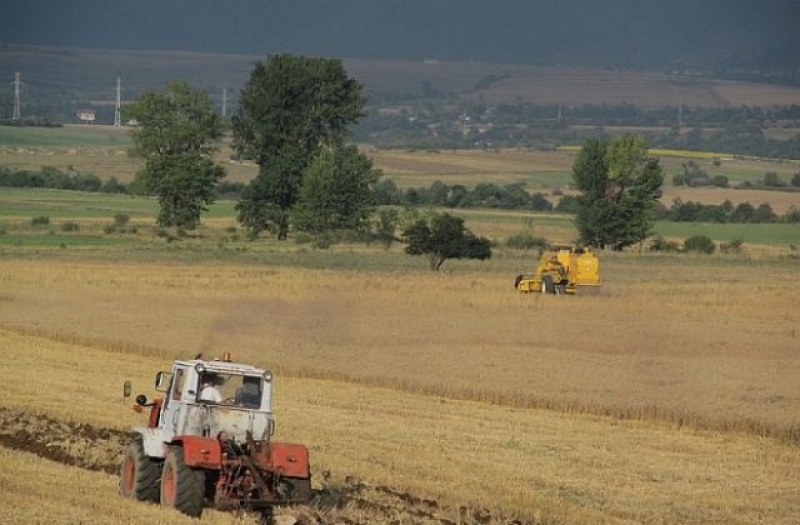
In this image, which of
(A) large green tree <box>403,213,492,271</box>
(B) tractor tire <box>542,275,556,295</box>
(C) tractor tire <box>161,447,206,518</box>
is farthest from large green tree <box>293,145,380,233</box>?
(C) tractor tire <box>161,447,206,518</box>

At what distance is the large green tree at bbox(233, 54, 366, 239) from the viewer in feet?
366

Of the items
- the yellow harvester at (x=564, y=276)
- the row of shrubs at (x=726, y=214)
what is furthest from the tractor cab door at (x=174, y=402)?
the row of shrubs at (x=726, y=214)

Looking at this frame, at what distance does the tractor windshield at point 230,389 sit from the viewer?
2044 cm

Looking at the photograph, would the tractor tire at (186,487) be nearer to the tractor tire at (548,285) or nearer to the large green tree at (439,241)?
the tractor tire at (548,285)

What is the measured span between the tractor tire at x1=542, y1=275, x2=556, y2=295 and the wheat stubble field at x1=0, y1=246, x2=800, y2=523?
4.19ft

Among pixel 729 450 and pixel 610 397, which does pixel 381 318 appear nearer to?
pixel 610 397

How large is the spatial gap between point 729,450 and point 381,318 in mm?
26221

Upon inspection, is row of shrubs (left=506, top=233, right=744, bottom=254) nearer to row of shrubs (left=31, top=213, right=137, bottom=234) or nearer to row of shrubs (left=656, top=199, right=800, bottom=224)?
row of shrubs (left=31, top=213, right=137, bottom=234)

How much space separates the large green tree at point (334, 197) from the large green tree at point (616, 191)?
13.4 metres

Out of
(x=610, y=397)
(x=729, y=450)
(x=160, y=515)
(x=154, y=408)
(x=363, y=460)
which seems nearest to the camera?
(x=160, y=515)

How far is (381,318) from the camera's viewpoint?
53.2 m

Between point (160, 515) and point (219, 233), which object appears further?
point (219, 233)

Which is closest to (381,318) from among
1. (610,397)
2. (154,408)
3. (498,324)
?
(498,324)

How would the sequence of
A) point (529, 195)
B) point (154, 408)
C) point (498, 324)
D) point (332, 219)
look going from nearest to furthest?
point (154, 408) < point (498, 324) < point (332, 219) < point (529, 195)
